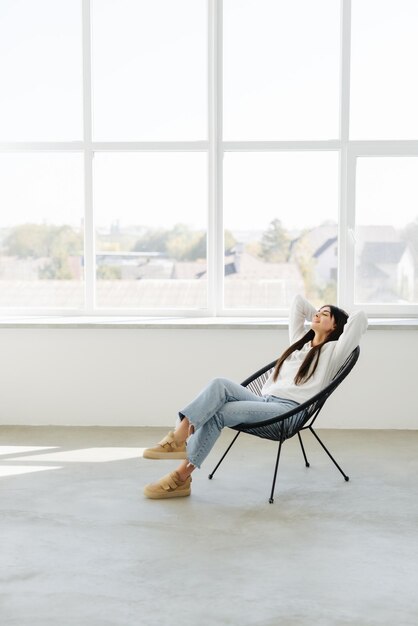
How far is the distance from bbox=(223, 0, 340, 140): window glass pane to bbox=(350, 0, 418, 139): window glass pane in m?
0.15

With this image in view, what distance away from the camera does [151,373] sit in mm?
5488

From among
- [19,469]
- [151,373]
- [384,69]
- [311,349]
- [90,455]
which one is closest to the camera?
[311,349]

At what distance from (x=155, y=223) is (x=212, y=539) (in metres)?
2.81

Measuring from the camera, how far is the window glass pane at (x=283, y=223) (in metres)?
5.68

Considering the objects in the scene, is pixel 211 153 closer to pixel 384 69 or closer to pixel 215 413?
pixel 384 69

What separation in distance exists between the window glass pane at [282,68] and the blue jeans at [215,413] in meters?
2.34

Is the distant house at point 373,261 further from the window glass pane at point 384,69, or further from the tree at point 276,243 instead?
the window glass pane at point 384,69

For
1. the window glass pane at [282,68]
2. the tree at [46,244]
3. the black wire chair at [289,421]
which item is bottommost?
the black wire chair at [289,421]

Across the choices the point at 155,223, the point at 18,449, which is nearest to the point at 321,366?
the point at 18,449

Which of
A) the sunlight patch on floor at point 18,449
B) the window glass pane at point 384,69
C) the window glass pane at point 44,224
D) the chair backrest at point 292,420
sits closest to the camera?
the chair backrest at point 292,420

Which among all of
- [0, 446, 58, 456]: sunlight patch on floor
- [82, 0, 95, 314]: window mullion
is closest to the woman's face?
→ [0, 446, 58, 456]: sunlight patch on floor

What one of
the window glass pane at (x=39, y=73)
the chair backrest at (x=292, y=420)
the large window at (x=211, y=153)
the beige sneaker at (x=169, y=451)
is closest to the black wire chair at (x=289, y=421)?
the chair backrest at (x=292, y=420)

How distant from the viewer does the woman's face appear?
166 inches

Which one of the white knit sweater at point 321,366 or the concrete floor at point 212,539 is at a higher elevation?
the white knit sweater at point 321,366
